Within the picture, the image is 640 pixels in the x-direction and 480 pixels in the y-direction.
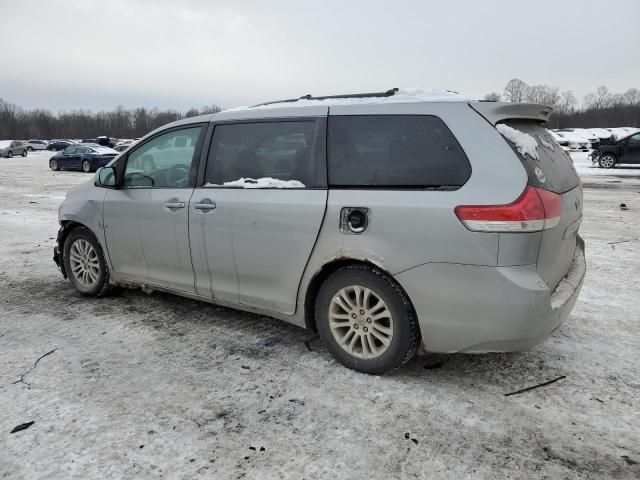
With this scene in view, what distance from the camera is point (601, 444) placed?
2.54 metres

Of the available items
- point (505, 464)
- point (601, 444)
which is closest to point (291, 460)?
point (505, 464)

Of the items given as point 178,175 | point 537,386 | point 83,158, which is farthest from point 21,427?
point 83,158

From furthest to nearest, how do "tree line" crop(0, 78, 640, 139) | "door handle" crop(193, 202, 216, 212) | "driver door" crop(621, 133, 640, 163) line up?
"tree line" crop(0, 78, 640, 139)
"driver door" crop(621, 133, 640, 163)
"door handle" crop(193, 202, 216, 212)

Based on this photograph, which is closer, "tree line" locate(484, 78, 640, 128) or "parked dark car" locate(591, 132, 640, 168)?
"parked dark car" locate(591, 132, 640, 168)

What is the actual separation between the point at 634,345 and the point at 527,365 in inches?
37.3

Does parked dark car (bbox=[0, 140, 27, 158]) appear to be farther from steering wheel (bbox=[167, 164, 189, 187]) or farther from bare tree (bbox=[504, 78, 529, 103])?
bare tree (bbox=[504, 78, 529, 103])

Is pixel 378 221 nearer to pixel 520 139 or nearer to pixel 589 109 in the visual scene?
pixel 520 139

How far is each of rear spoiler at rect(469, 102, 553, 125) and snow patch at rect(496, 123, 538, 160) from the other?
6cm

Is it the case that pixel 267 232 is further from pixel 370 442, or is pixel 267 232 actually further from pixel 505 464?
pixel 505 464

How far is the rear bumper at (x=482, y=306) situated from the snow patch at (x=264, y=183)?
101cm

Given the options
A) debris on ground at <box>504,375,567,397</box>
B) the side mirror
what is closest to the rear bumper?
debris on ground at <box>504,375,567,397</box>

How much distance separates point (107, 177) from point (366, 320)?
2881mm

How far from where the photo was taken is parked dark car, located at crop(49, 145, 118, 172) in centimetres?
2625

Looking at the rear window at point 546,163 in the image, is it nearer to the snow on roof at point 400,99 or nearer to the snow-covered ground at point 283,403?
the snow on roof at point 400,99
